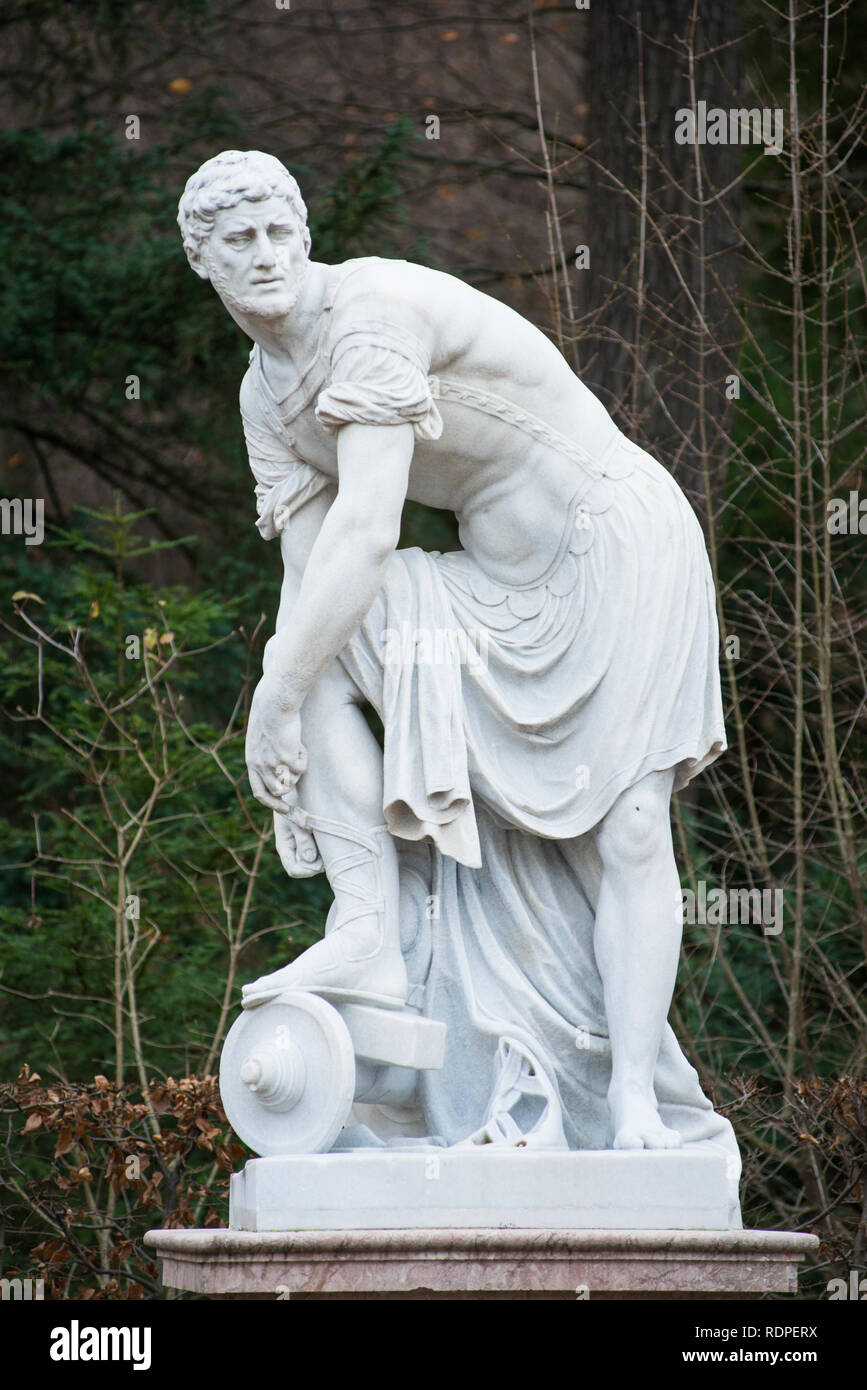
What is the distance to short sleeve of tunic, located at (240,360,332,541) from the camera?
445 centimetres

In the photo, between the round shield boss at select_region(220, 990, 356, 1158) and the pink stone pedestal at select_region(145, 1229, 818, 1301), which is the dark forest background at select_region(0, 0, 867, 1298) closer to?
the round shield boss at select_region(220, 990, 356, 1158)

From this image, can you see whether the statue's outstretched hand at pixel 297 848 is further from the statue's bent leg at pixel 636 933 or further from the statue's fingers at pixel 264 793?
the statue's bent leg at pixel 636 933

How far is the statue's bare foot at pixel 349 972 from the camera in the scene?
415cm

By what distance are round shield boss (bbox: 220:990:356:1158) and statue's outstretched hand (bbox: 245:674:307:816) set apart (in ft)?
1.50

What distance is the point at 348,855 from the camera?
429cm

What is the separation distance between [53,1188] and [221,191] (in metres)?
Result: 4.69

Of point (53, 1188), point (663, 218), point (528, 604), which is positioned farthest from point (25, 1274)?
point (663, 218)

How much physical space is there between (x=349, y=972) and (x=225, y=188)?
1.61 m

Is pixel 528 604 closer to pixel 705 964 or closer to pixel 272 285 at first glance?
pixel 272 285

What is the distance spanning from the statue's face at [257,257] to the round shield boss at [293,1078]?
1422 mm

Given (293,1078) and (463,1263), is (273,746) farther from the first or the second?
(463,1263)
